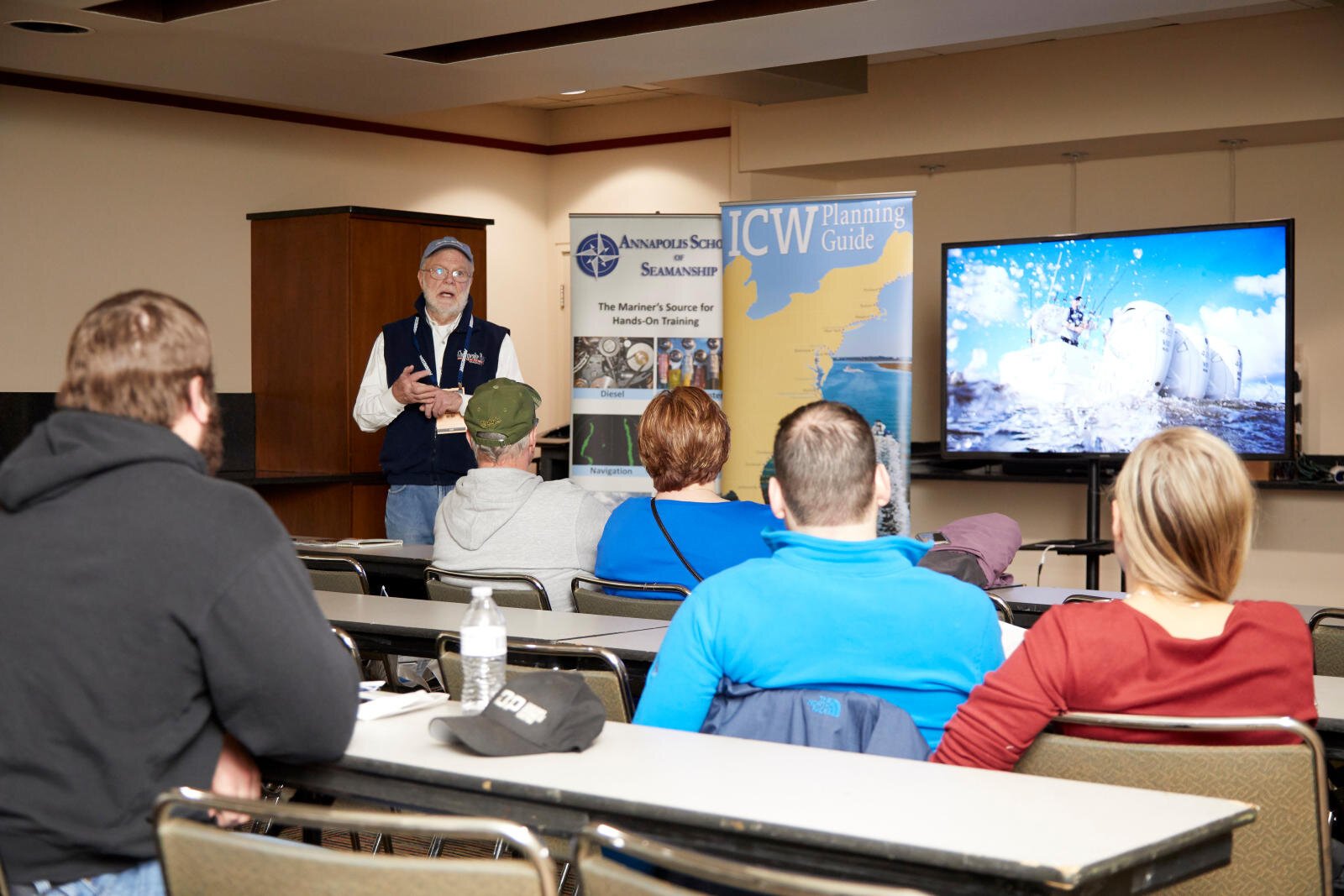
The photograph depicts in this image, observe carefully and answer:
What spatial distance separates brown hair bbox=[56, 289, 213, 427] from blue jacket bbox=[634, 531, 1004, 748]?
2.58 feet

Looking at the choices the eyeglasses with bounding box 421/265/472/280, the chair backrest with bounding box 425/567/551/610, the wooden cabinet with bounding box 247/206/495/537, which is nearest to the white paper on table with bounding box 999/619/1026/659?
the chair backrest with bounding box 425/567/551/610

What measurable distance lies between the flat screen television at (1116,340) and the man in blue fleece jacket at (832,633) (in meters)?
5.42

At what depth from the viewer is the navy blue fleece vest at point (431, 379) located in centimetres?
591

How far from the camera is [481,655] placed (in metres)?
2.22

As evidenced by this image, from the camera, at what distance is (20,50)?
6.59m

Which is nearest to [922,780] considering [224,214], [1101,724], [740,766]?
[740,766]

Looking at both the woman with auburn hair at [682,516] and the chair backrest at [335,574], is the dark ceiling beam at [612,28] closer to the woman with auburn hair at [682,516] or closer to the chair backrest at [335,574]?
the woman with auburn hair at [682,516]

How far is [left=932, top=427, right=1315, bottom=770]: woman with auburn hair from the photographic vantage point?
2.05m

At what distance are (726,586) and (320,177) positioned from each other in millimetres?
7475

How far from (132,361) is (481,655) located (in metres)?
0.70

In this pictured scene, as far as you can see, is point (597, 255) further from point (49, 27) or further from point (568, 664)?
point (568, 664)

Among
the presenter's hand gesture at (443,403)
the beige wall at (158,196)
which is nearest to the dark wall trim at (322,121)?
the beige wall at (158,196)

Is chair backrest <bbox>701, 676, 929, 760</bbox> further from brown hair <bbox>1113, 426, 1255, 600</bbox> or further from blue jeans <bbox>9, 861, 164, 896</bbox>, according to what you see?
blue jeans <bbox>9, 861, 164, 896</bbox>

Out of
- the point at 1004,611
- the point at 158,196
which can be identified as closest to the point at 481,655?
the point at 1004,611
